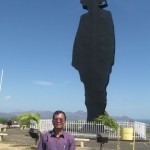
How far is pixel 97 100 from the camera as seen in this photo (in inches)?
901

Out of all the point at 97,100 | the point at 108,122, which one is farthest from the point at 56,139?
the point at 97,100

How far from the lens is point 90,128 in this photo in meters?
22.4

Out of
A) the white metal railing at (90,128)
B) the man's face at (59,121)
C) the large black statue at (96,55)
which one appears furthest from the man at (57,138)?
the large black statue at (96,55)

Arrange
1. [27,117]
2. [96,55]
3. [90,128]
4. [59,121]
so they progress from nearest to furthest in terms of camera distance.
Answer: [59,121] → [27,117] → [90,128] → [96,55]

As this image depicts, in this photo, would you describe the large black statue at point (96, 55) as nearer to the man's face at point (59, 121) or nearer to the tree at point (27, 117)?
the tree at point (27, 117)

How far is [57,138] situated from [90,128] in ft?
61.9

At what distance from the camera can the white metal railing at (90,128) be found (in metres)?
21.8

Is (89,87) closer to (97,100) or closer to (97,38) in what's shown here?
(97,100)

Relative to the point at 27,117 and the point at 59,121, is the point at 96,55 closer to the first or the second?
the point at 27,117

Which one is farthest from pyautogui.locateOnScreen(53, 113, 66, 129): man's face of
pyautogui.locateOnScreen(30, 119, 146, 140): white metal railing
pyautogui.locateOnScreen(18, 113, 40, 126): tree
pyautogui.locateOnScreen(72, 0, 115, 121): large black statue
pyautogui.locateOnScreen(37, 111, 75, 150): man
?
pyautogui.locateOnScreen(72, 0, 115, 121): large black statue

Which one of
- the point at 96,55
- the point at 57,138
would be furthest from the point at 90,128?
the point at 57,138

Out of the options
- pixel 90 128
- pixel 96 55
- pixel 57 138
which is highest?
pixel 96 55

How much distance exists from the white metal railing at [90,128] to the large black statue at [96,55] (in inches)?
26.7

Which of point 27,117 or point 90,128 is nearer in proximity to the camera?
point 27,117
